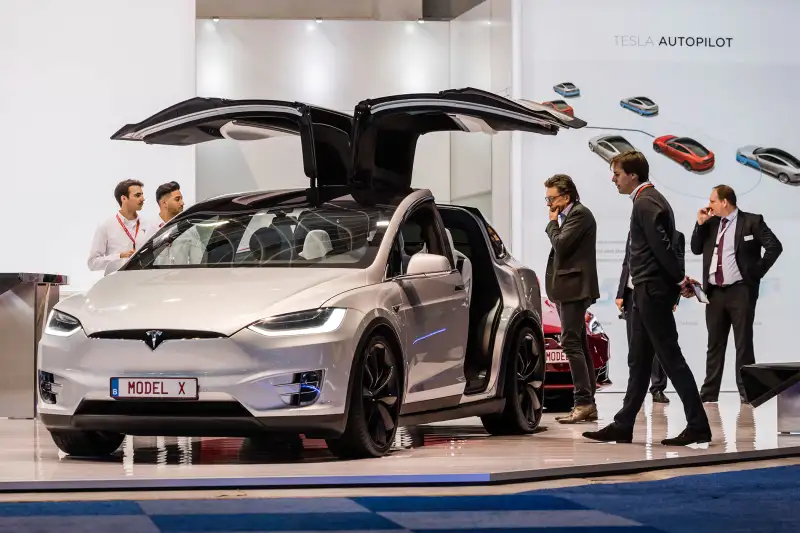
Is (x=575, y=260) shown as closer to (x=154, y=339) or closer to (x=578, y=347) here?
(x=578, y=347)

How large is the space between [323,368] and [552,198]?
4.10 meters

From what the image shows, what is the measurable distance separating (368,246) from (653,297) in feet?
5.91

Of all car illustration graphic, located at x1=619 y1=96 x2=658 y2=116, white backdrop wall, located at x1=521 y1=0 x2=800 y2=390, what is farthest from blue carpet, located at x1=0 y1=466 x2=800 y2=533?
car illustration graphic, located at x1=619 y1=96 x2=658 y2=116

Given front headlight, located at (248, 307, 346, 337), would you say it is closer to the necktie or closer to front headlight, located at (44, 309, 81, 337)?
front headlight, located at (44, 309, 81, 337)

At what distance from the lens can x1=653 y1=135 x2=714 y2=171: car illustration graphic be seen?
16375mm

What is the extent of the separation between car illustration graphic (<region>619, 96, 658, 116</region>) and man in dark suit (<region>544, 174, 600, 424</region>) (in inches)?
196

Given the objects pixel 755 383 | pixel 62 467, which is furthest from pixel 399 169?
pixel 62 467

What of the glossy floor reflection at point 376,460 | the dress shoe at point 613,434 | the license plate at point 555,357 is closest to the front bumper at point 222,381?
the glossy floor reflection at point 376,460

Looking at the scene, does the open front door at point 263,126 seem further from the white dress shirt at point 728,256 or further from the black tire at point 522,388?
the white dress shirt at point 728,256

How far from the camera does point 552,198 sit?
11.4 m

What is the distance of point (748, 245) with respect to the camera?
15.0m

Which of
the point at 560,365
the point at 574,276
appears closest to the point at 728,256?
the point at 560,365

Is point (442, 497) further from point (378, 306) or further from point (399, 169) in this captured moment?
point (399, 169)

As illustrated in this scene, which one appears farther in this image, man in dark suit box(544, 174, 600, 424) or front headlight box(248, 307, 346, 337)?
man in dark suit box(544, 174, 600, 424)
